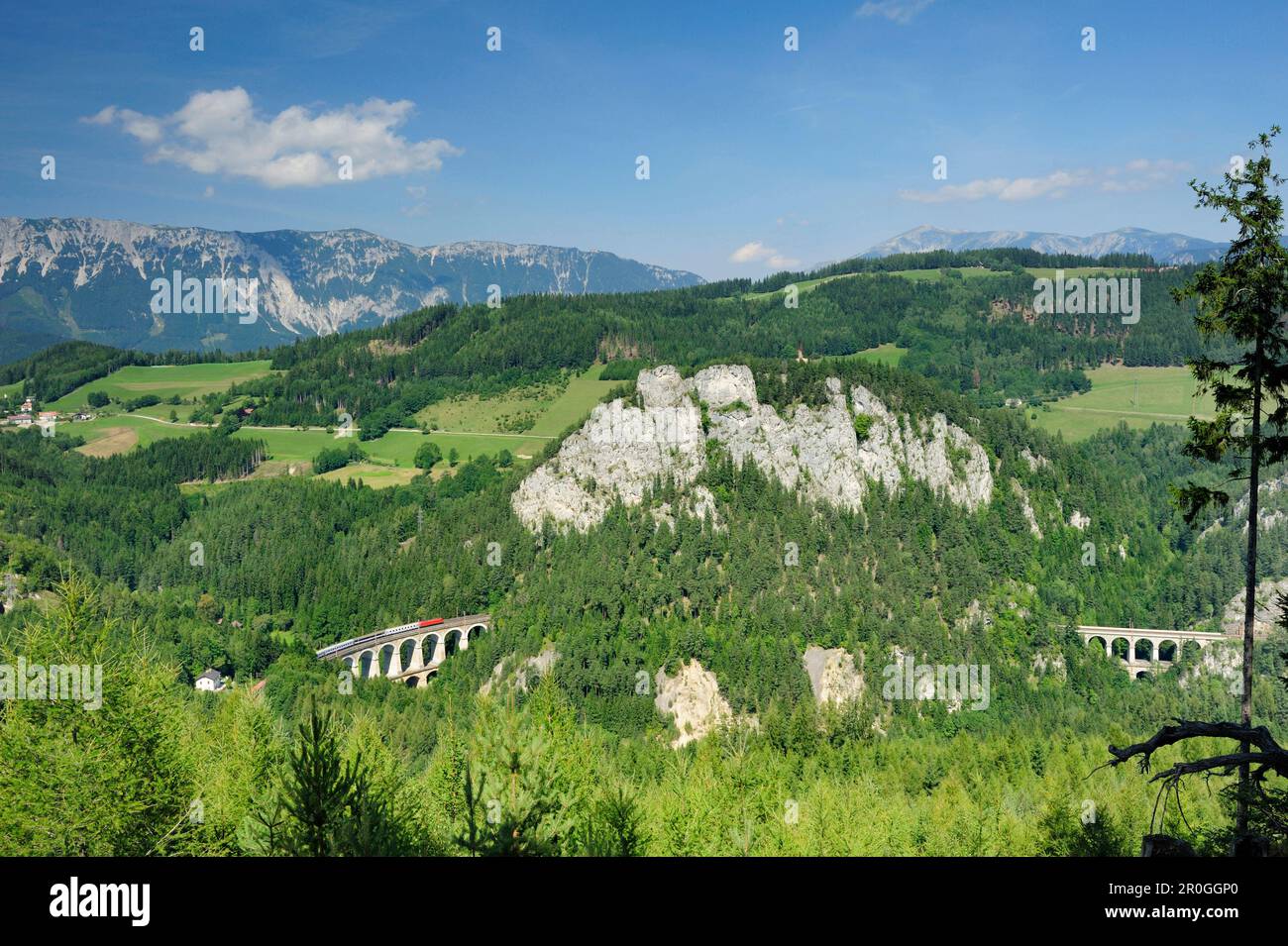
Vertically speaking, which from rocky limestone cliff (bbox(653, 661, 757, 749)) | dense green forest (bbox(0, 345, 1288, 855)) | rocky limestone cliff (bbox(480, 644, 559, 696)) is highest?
dense green forest (bbox(0, 345, 1288, 855))

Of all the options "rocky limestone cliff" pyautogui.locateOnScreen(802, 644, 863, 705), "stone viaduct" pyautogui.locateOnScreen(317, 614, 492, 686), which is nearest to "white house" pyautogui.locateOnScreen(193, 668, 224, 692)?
"stone viaduct" pyautogui.locateOnScreen(317, 614, 492, 686)

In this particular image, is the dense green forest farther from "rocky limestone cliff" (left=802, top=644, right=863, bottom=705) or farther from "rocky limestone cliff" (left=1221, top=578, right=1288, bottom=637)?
"rocky limestone cliff" (left=1221, top=578, right=1288, bottom=637)

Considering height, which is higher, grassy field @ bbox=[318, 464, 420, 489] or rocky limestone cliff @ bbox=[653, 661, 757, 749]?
grassy field @ bbox=[318, 464, 420, 489]

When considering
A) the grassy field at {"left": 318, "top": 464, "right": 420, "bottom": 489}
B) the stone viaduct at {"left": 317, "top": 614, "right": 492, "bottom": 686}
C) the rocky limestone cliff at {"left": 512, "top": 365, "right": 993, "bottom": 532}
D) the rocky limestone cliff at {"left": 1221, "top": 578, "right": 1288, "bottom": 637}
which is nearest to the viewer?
the stone viaduct at {"left": 317, "top": 614, "right": 492, "bottom": 686}

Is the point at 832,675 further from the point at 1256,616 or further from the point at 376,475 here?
the point at 376,475

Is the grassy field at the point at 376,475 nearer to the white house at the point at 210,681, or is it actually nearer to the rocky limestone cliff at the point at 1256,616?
the white house at the point at 210,681

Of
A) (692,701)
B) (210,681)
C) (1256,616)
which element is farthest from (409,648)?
(1256,616)
